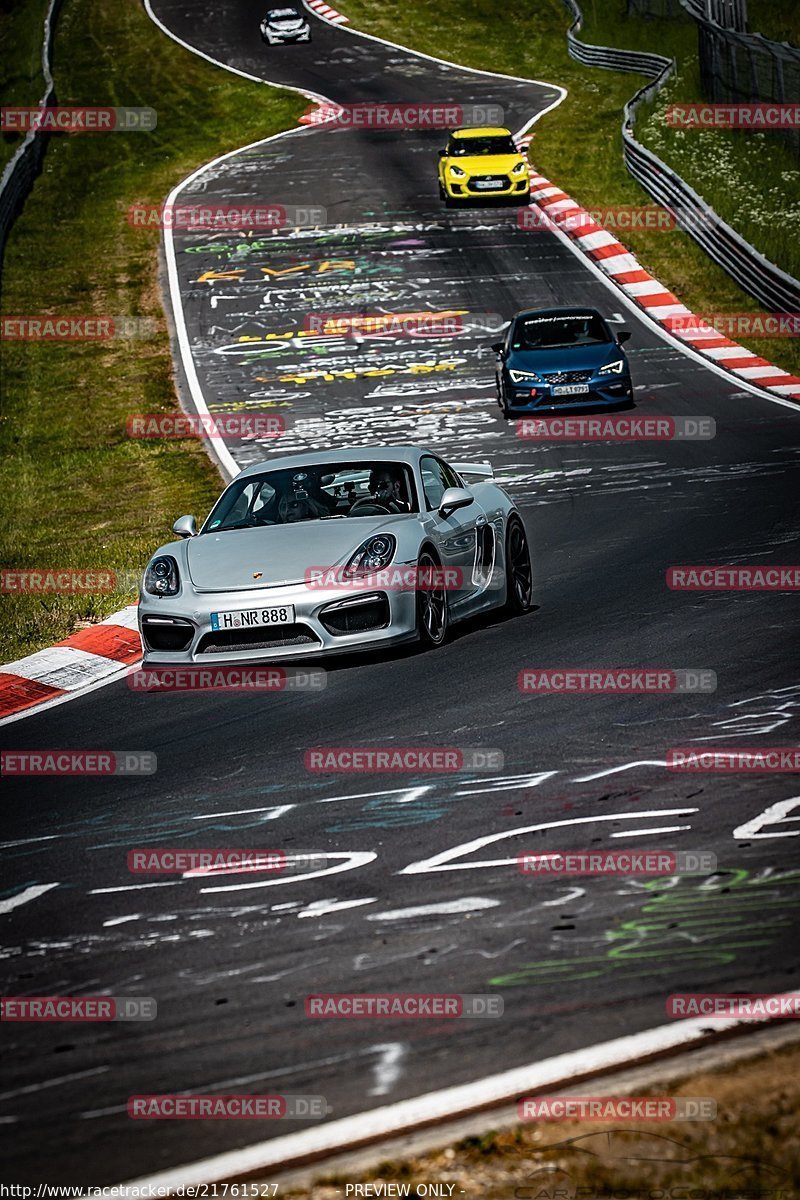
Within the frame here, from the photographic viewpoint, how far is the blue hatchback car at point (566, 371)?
20797mm

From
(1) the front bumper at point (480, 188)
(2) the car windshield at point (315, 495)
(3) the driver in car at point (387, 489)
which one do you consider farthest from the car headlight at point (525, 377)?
(1) the front bumper at point (480, 188)

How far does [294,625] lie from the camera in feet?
31.1

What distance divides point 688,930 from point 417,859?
1.28 m

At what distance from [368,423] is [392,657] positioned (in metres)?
11.9

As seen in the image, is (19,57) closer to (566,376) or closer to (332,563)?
(566,376)

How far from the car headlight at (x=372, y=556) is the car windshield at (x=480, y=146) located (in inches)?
1025

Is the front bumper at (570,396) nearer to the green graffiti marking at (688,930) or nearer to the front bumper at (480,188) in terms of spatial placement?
the front bumper at (480,188)

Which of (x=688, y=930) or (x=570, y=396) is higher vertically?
(x=688, y=930)

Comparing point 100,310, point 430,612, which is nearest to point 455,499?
point 430,612

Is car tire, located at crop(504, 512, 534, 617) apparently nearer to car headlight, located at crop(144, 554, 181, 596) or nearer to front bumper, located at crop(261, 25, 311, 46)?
car headlight, located at crop(144, 554, 181, 596)

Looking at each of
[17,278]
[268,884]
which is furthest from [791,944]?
[17,278]

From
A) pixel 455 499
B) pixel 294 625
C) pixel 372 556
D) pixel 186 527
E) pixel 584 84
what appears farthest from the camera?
pixel 584 84

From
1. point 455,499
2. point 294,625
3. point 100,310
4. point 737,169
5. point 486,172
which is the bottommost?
point 100,310

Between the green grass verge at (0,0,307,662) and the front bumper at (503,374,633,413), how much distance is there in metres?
4.01
